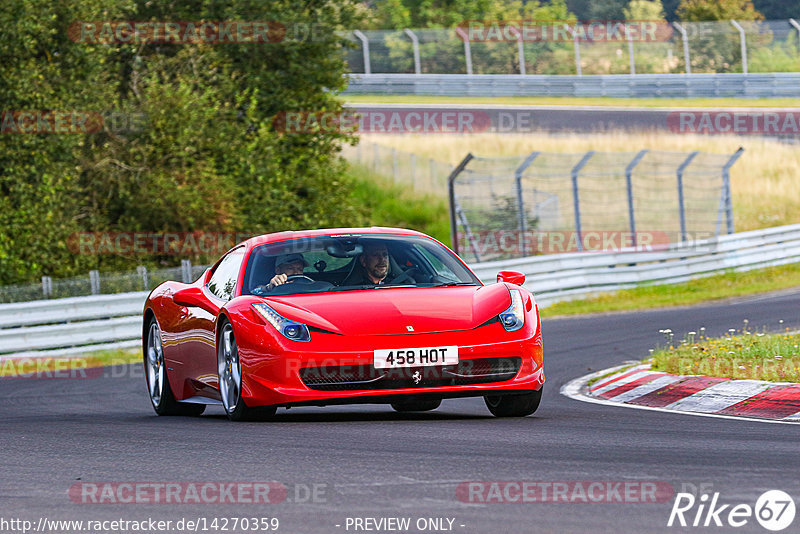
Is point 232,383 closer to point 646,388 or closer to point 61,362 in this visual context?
point 646,388

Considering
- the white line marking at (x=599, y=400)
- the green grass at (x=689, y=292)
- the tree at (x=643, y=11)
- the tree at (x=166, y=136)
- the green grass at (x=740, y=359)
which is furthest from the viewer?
the tree at (x=643, y=11)

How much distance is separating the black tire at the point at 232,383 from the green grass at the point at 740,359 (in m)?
3.48

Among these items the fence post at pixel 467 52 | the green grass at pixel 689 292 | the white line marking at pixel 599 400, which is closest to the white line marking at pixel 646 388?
the white line marking at pixel 599 400

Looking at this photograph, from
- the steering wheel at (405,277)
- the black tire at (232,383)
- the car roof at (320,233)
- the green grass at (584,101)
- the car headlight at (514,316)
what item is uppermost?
the car roof at (320,233)

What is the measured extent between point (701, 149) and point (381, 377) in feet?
106

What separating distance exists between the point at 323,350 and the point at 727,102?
37854mm

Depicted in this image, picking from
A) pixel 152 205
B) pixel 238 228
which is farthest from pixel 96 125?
pixel 238 228

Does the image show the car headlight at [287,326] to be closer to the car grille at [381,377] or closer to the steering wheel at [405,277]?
the car grille at [381,377]

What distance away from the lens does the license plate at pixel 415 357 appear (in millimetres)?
7965

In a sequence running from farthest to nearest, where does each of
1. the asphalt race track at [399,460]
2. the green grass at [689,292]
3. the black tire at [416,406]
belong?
the green grass at [689,292]
the black tire at [416,406]
the asphalt race track at [399,460]

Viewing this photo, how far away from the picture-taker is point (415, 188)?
38000mm

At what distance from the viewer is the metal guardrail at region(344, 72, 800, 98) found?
42594 mm

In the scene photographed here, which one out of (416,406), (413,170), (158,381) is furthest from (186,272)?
(413,170)

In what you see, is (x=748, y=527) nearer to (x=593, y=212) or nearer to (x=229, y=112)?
(x=229, y=112)
